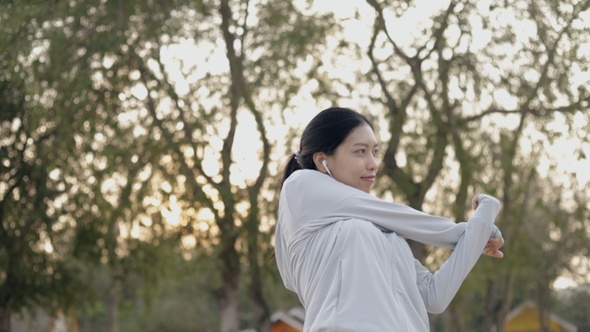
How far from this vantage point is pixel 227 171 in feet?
67.4

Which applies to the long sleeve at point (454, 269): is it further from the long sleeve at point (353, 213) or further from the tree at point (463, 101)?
the tree at point (463, 101)

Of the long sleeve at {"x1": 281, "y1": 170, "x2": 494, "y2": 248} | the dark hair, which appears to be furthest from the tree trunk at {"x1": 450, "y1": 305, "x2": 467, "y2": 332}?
the long sleeve at {"x1": 281, "y1": 170, "x2": 494, "y2": 248}

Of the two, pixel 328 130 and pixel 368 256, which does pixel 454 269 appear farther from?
pixel 328 130

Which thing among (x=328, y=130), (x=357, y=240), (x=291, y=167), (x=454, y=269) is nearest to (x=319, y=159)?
(x=328, y=130)

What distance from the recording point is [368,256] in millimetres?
3461

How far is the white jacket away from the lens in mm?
3422

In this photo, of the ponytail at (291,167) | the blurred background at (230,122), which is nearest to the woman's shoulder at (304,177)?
the ponytail at (291,167)

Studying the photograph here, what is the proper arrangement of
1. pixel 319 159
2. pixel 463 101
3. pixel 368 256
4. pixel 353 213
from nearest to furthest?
pixel 368 256
pixel 353 213
pixel 319 159
pixel 463 101

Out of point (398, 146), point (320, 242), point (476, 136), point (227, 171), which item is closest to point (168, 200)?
point (227, 171)

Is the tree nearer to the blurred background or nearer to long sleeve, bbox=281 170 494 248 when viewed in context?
the blurred background

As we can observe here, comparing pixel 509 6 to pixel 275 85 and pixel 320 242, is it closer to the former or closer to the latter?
pixel 275 85

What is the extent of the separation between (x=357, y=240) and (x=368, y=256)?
0.07 meters

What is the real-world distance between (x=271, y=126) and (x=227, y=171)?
1.08 m

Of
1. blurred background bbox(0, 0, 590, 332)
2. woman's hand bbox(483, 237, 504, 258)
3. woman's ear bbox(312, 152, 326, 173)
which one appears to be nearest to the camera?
woman's hand bbox(483, 237, 504, 258)
